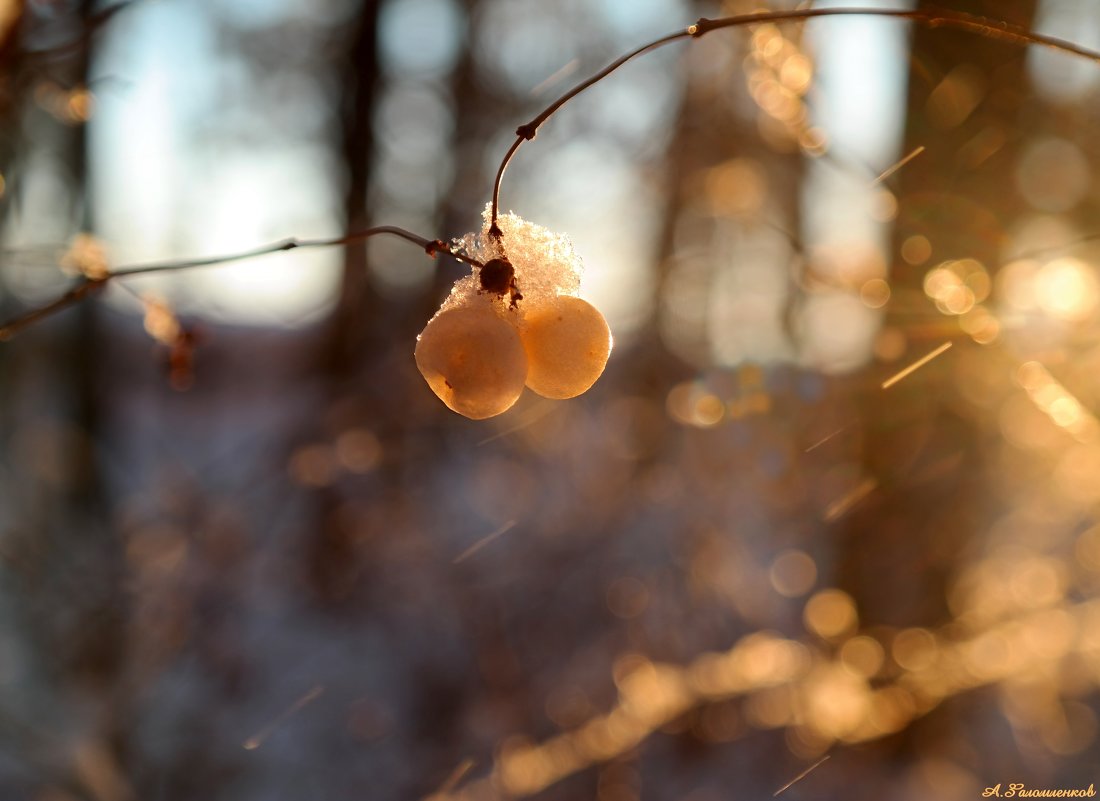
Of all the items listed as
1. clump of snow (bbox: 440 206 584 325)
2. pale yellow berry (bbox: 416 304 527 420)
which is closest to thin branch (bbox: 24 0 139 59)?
clump of snow (bbox: 440 206 584 325)

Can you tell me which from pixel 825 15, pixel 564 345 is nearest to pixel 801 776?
pixel 564 345

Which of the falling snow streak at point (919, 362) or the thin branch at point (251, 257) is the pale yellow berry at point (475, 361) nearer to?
the thin branch at point (251, 257)

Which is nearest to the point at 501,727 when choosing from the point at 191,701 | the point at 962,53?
the point at 191,701

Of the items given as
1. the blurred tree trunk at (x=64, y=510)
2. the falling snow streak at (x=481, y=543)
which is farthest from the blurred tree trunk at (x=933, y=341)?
the blurred tree trunk at (x=64, y=510)

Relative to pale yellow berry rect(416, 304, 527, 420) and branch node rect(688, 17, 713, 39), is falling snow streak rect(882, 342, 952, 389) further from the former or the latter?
Answer: pale yellow berry rect(416, 304, 527, 420)

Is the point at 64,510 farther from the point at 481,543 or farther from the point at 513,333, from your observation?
the point at 513,333

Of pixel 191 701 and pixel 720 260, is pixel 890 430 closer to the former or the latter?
pixel 720 260
